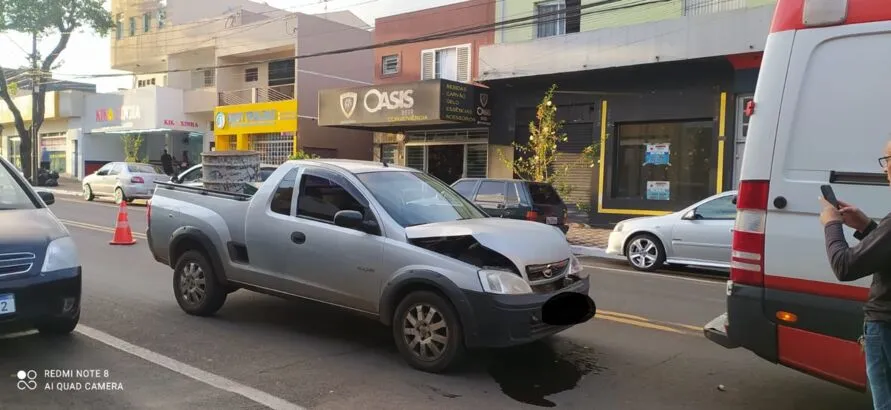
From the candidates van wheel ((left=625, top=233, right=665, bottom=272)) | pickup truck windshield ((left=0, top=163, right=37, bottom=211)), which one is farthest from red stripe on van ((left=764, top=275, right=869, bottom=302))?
van wheel ((left=625, top=233, right=665, bottom=272))

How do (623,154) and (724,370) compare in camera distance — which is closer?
(724,370)

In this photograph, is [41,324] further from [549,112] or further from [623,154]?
[623,154]

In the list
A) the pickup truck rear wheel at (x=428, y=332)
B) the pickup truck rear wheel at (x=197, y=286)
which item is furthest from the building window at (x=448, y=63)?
the pickup truck rear wheel at (x=428, y=332)

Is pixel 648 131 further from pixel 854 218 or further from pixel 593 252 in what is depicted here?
pixel 854 218

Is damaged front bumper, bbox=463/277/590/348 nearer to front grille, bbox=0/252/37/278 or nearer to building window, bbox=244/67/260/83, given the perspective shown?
front grille, bbox=0/252/37/278

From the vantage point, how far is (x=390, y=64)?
23062 mm

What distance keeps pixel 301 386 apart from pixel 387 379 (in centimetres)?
63

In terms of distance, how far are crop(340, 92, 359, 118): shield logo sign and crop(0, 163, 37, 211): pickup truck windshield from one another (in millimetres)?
15339

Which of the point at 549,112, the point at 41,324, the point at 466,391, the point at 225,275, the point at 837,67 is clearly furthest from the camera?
the point at 549,112

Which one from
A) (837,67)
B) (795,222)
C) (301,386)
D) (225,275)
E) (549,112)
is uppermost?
(549,112)

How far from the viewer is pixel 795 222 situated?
361 cm

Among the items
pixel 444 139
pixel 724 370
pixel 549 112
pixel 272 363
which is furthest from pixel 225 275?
pixel 444 139

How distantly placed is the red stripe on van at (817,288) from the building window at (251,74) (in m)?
28.9

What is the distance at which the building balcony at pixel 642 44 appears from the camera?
1411 cm
